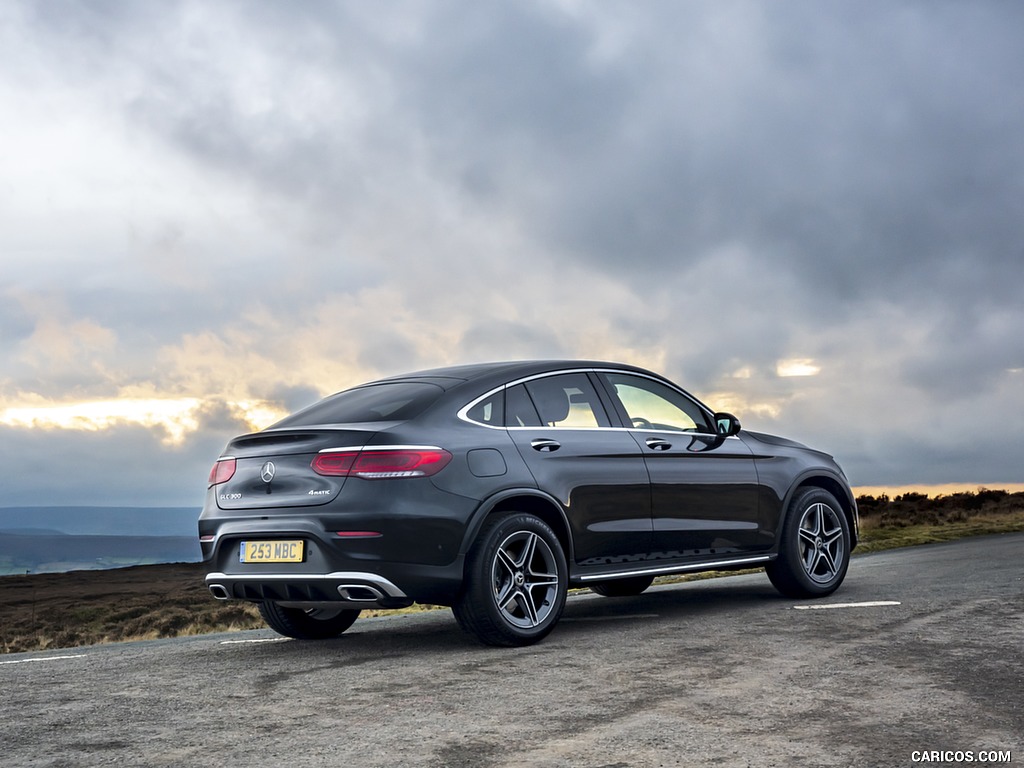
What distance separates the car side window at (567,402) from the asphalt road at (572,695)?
1385 millimetres

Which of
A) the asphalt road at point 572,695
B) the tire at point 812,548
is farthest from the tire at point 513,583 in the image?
the tire at point 812,548

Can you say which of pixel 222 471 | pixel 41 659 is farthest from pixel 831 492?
pixel 41 659

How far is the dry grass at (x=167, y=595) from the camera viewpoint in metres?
24.0

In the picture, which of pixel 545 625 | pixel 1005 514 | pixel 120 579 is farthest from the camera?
pixel 120 579

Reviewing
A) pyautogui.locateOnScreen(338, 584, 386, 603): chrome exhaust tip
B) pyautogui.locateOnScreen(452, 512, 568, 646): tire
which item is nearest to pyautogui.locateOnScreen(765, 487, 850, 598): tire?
pyautogui.locateOnScreen(452, 512, 568, 646): tire

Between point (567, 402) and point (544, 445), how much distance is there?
543mm

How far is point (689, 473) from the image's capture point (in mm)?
8188

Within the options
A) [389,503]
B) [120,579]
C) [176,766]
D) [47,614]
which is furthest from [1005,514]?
[120,579]

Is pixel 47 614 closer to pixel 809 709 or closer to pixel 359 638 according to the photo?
pixel 359 638

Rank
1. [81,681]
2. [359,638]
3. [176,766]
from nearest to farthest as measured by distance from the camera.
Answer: [176,766] < [81,681] < [359,638]

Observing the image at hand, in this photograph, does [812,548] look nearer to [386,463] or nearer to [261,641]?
[386,463]

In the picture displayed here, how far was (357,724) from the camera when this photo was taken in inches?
187

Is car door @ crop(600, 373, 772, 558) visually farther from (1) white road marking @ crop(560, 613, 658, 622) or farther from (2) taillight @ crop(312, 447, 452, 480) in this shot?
(2) taillight @ crop(312, 447, 452, 480)

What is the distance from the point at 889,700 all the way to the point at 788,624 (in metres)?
2.52
